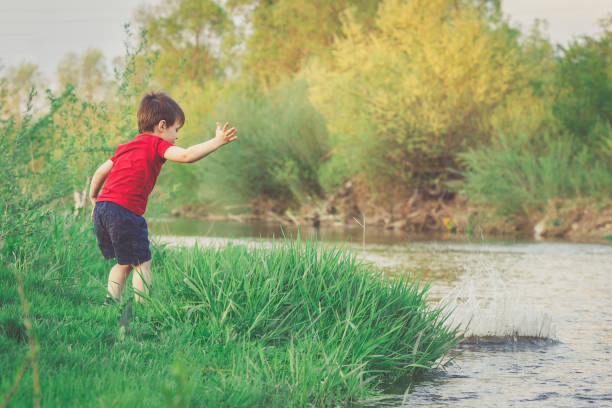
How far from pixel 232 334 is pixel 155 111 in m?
1.85

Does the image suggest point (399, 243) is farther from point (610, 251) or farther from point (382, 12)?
point (382, 12)

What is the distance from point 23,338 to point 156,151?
1.75 metres

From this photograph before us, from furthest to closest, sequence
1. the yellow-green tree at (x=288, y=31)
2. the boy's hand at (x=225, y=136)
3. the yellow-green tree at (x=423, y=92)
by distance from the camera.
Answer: the yellow-green tree at (x=288, y=31) < the yellow-green tree at (x=423, y=92) < the boy's hand at (x=225, y=136)

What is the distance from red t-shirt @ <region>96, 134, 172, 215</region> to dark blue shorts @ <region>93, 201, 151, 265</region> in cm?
6

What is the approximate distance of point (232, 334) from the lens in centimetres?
476

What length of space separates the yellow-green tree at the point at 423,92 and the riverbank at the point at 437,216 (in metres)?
1.09

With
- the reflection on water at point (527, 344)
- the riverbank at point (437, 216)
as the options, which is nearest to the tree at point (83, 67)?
the riverbank at point (437, 216)

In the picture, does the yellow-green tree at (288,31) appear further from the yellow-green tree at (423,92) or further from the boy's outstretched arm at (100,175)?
the boy's outstretched arm at (100,175)

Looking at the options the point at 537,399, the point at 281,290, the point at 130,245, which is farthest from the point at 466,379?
the point at 130,245

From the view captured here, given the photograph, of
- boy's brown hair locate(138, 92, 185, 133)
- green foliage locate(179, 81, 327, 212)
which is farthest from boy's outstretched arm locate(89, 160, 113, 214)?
green foliage locate(179, 81, 327, 212)

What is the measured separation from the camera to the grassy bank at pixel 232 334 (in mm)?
3818

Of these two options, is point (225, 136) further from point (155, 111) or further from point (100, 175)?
point (100, 175)

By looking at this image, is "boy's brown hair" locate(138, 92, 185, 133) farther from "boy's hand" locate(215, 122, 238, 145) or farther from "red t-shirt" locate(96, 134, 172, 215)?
"boy's hand" locate(215, 122, 238, 145)

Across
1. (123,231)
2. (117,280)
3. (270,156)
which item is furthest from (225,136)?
(270,156)
